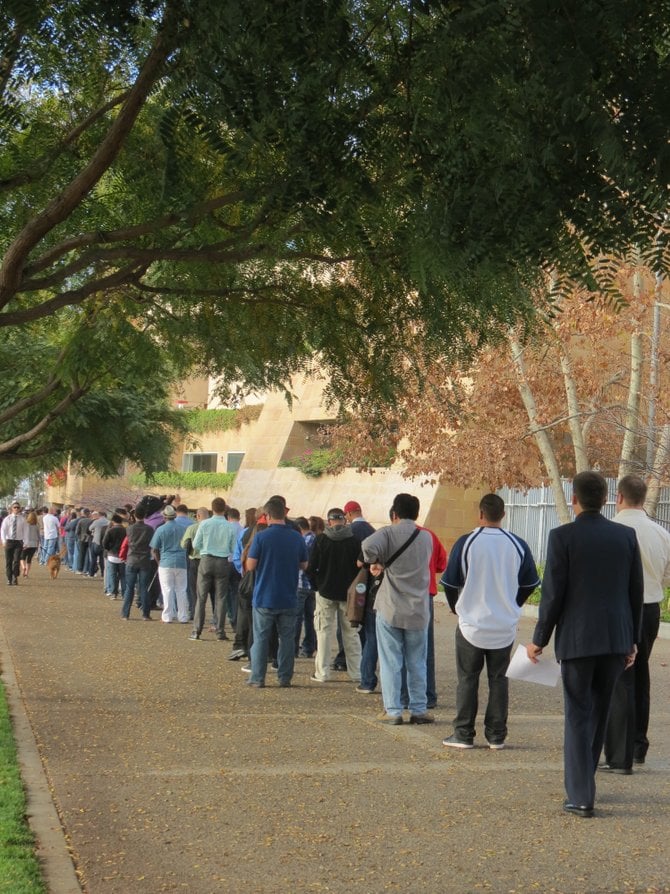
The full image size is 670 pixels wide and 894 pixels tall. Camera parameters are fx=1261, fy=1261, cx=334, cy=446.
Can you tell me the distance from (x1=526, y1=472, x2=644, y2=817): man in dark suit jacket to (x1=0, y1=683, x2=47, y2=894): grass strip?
10.00 ft

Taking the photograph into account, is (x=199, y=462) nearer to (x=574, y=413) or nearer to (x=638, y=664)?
(x=574, y=413)

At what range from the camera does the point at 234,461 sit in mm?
56531

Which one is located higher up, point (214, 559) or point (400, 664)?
point (214, 559)

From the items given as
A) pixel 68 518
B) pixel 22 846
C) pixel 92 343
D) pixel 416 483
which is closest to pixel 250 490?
pixel 68 518

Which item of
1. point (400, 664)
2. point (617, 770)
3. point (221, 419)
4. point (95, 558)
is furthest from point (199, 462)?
point (617, 770)

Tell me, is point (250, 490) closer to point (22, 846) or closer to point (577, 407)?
point (577, 407)

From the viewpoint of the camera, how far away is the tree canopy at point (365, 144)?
394 cm

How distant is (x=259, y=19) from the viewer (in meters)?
4.19

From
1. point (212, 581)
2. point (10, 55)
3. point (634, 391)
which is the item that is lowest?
point (212, 581)

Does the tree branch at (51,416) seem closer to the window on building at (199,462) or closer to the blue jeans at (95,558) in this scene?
the blue jeans at (95,558)

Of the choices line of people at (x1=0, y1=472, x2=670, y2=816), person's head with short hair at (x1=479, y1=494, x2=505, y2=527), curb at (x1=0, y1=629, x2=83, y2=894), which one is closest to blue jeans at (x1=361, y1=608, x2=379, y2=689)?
line of people at (x1=0, y1=472, x2=670, y2=816)

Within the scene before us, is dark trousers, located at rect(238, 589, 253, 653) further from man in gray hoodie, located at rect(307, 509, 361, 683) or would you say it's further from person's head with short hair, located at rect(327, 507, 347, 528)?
person's head with short hair, located at rect(327, 507, 347, 528)

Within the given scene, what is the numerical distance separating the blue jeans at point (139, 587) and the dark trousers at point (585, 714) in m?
15.3

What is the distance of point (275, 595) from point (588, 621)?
6064 mm
